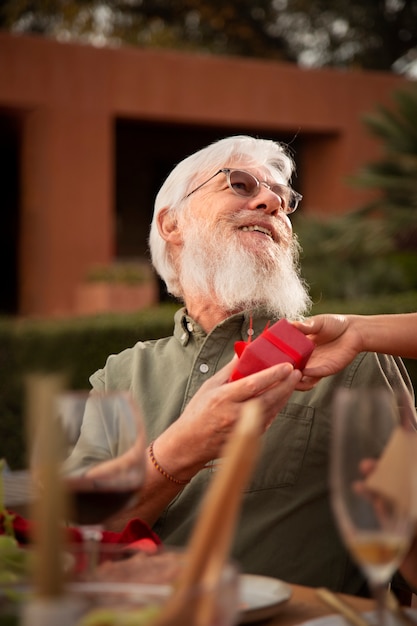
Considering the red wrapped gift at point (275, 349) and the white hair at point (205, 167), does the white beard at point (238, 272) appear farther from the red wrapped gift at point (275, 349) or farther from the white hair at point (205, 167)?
the red wrapped gift at point (275, 349)

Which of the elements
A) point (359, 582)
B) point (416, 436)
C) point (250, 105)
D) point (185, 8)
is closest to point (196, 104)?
point (250, 105)

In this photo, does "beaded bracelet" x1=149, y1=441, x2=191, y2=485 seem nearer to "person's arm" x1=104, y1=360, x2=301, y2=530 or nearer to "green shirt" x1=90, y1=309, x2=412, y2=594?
"person's arm" x1=104, y1=360, x2=301, y2=530

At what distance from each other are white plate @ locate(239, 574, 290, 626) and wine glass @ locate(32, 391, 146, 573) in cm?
21

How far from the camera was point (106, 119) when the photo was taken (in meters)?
14.6

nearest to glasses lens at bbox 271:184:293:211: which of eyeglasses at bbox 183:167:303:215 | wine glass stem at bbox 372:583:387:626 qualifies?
eyeglasses at bbox 183:167:303:215

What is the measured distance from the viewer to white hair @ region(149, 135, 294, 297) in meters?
2.81

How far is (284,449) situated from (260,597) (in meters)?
0.96

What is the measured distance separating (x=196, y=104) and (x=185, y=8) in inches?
447

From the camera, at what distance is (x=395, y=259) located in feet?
44.9

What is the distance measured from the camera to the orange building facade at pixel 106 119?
14.2 meters

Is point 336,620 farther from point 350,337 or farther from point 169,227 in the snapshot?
point 169,227

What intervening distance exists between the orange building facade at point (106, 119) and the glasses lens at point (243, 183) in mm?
10551

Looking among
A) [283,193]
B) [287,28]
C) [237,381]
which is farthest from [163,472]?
[287,28]

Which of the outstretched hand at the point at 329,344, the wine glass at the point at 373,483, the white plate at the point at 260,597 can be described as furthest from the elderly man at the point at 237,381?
the wine glass at the point at 373,483
